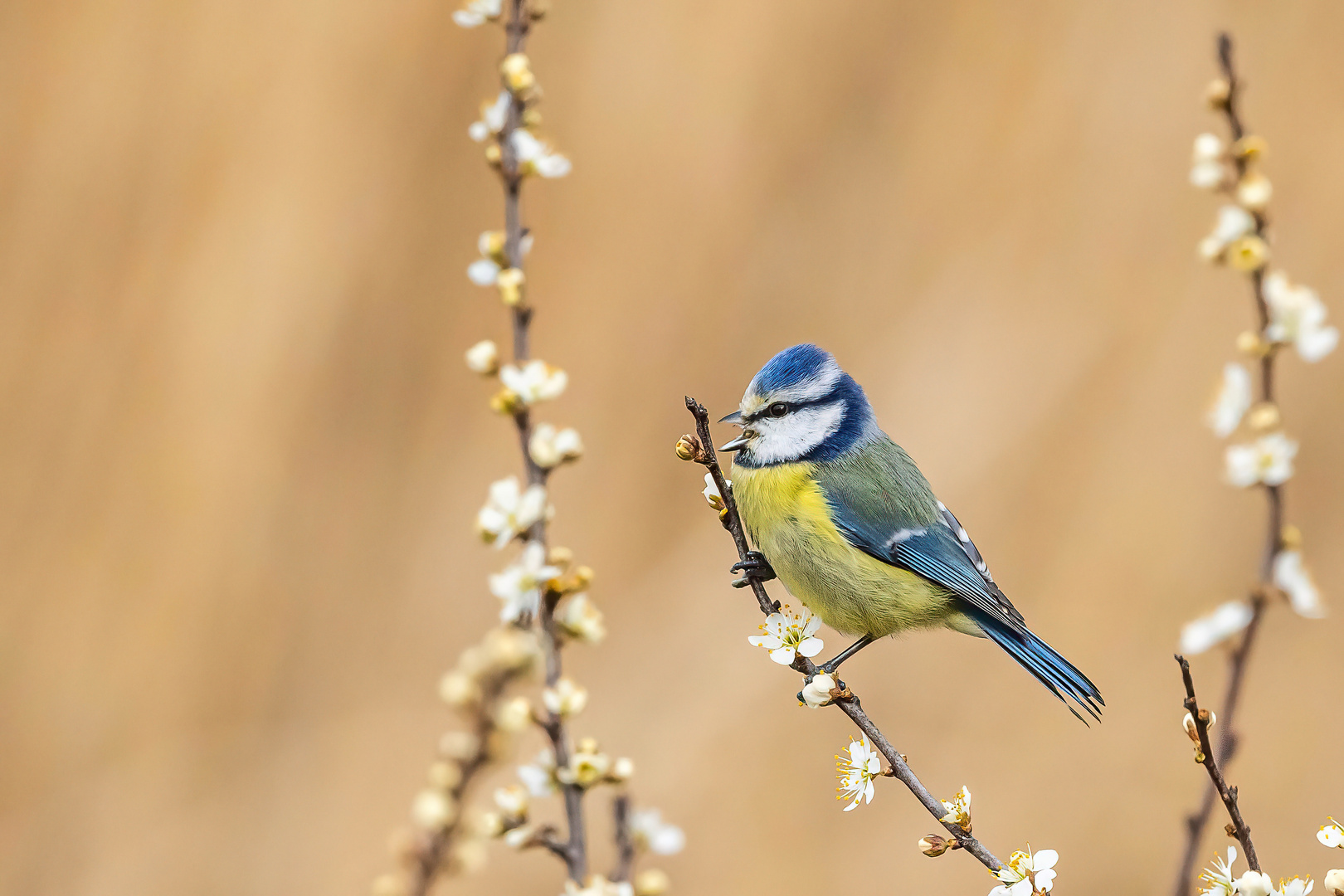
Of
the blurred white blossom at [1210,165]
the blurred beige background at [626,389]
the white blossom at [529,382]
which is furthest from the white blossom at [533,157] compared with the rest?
the blurred beige background at [626,389]

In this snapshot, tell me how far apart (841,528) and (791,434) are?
145 mm

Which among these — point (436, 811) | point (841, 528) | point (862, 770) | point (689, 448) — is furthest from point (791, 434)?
point (436, 811)

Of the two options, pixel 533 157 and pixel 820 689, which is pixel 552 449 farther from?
pixel 820 689

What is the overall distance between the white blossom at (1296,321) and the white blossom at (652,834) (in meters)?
0.38

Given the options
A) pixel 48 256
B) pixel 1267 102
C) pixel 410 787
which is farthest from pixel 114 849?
pixel 1267 102

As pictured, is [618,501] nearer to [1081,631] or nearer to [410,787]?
[410,787]

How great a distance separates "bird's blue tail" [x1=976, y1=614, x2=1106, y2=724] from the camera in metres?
1.15

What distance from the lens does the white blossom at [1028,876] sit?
0.58 metres

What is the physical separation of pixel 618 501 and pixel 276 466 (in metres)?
0.73

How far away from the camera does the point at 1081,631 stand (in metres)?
2.18

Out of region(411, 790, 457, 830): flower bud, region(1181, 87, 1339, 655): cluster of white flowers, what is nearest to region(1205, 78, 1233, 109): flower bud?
region(1181, 87, 1339, 655): cluster of white flowers

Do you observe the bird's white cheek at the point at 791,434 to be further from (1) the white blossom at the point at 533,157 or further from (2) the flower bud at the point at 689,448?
(1) the white blossom at the point at 533,157

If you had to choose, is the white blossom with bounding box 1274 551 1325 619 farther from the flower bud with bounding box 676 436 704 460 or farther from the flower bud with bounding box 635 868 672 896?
the flower bud with bounding box 676 436 704 460

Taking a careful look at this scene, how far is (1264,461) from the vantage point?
0.43 metres
